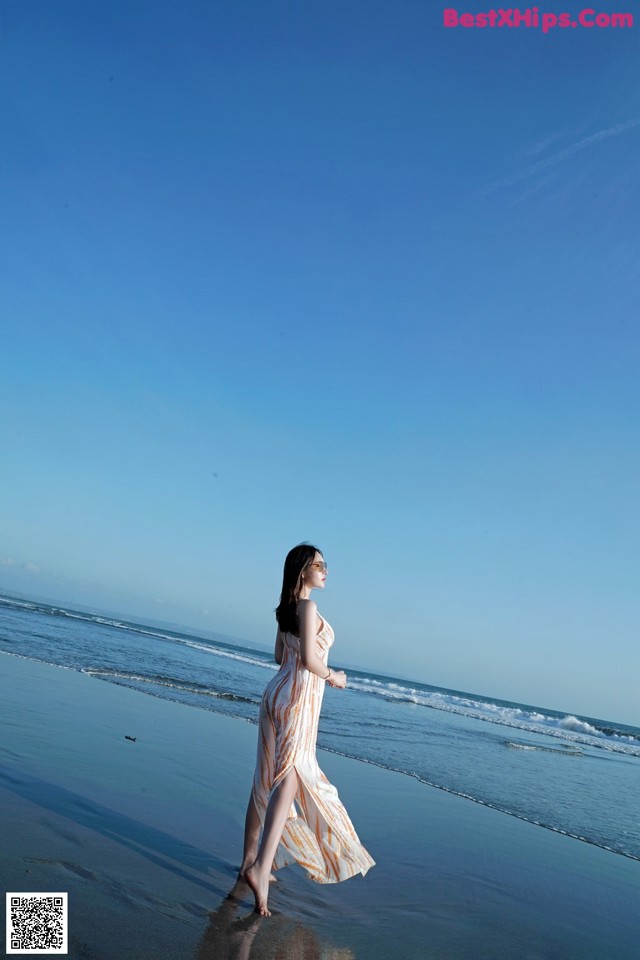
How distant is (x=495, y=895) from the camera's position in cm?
518

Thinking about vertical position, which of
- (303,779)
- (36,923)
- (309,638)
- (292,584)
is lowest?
(36,923)

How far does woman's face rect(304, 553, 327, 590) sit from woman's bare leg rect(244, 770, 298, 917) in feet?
3.66

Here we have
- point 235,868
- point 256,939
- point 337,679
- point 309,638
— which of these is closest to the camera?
point 256,939

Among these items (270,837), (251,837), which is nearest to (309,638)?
(270,837)

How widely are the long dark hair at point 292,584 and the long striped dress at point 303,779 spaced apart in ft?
0.32

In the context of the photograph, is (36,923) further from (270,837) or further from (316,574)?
(316,574)

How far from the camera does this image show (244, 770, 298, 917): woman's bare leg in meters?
3.95

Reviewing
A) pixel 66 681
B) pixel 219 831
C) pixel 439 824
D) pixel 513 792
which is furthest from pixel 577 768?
pixel 219 831

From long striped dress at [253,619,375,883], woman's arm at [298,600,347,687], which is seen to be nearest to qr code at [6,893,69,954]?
→ long striped dress at [253,619,375,883]

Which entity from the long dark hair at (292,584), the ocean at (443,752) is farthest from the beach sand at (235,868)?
the long dark hair at (292,584)

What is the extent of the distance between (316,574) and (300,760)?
3.68 ft

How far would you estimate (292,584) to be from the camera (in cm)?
441

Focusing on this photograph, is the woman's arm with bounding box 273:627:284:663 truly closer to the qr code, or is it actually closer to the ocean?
the qr code

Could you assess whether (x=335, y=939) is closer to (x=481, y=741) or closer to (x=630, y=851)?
(x=630, y=851)
